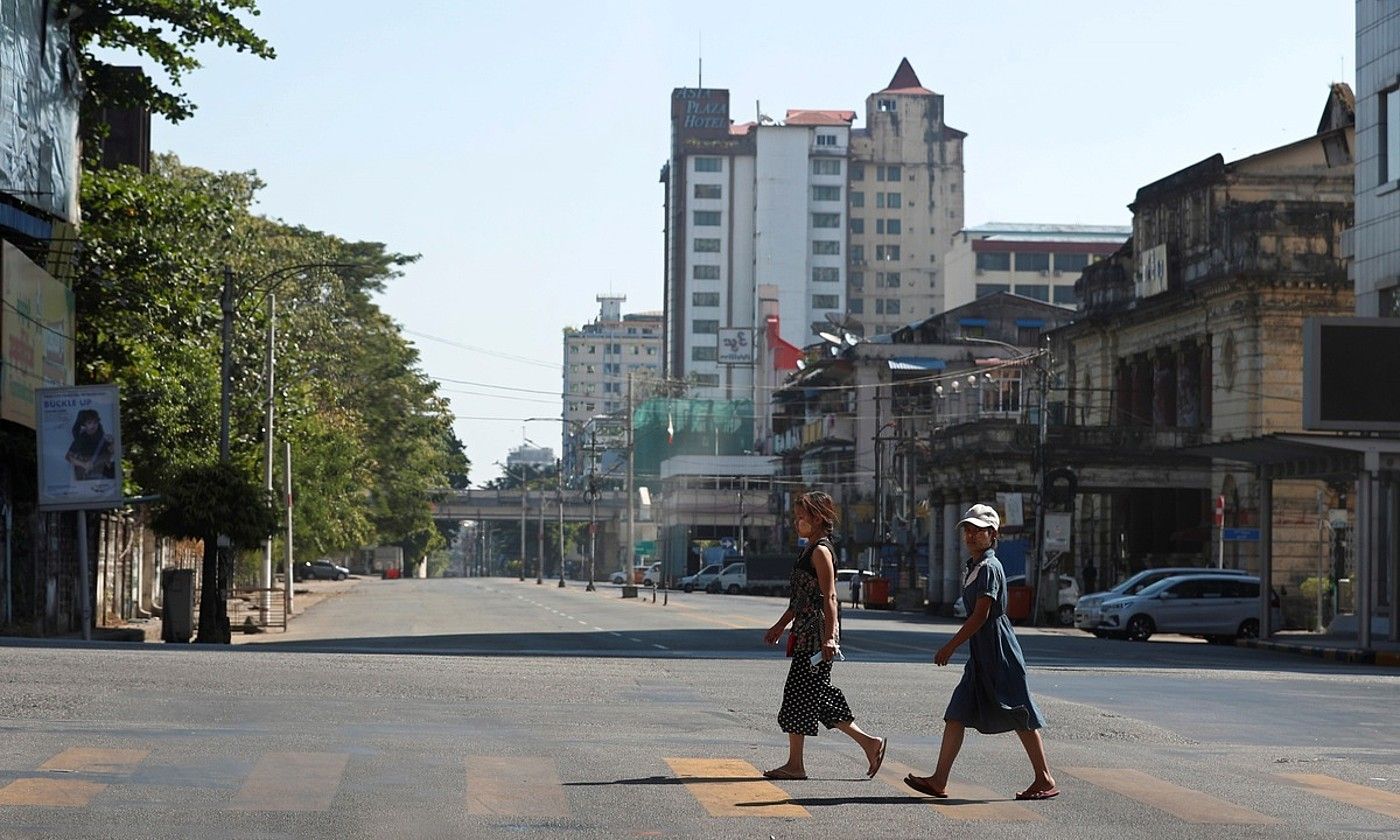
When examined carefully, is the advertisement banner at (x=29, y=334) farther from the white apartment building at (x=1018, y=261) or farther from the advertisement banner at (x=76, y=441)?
the white apartment building at (x=1018, y=261)

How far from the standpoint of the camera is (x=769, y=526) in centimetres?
14988

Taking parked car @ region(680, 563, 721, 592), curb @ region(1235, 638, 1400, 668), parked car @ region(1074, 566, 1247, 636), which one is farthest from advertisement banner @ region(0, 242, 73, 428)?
parked car @ region(680, 563, 721, 592)

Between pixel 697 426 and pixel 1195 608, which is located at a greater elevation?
pixel 697 426

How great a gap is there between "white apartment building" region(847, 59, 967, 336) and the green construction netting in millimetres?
21865

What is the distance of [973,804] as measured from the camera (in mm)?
12312

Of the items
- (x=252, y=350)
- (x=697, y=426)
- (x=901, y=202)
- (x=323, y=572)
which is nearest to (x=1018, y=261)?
(x=901, y=202)

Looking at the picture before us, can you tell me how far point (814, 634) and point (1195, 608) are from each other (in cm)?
3721

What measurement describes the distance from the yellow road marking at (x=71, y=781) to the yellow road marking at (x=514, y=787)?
215cm

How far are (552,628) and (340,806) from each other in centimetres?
3406

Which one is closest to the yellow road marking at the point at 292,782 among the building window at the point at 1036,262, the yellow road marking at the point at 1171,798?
→ the yellow road marking at the point at 1171,798

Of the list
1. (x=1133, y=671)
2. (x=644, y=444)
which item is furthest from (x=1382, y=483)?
(x=644, y=444)

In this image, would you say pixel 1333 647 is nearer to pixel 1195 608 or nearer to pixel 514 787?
pixel 1195 608

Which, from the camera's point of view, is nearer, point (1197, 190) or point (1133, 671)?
point (1133, 671)

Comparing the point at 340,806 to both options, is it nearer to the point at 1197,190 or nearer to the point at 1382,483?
the point at 1382,483
